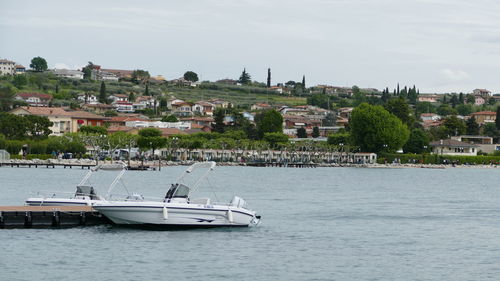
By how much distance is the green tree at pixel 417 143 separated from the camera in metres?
161

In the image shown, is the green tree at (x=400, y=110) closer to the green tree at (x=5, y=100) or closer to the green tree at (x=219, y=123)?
the green tree at (x=219, y=123)

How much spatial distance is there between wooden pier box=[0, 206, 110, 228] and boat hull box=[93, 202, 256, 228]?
4.51 feet

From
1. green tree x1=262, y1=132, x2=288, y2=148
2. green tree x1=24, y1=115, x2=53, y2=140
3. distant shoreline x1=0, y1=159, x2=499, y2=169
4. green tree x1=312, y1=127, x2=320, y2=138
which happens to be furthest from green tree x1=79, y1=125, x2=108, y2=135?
green tree x1=312, y1=127, x2=320, y2=138

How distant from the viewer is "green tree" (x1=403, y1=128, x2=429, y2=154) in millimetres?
161250

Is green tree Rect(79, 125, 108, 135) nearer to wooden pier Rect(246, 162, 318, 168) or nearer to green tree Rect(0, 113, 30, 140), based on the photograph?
green tree Rect(0, 113, 30, 140)

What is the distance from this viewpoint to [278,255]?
3528 cm

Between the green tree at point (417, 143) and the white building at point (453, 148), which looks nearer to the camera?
the green tree at point (417, 143)

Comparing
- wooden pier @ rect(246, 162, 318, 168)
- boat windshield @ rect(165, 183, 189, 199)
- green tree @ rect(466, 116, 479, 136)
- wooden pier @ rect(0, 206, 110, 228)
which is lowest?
wooden pier @ rect(246, 162, 318, 168)

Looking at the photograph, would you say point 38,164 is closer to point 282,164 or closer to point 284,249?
point 282,164

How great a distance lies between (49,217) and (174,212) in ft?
17.2

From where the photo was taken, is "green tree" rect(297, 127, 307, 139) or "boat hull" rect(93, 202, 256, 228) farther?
"green tree" rect(297, 127, 307, 139)

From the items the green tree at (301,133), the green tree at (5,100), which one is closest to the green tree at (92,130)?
the green tree at (5,100)

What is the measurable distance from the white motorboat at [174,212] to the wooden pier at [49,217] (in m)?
0.81

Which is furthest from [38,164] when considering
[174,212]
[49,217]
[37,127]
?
[174,212]
